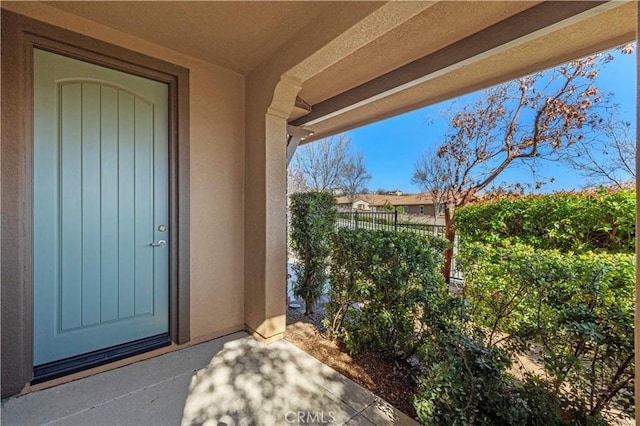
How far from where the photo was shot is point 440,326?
173 centimetres

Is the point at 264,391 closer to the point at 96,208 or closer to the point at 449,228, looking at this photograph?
the point at 96,208

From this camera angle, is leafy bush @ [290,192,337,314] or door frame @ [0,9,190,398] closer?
door frame @ [0,9,190,398]

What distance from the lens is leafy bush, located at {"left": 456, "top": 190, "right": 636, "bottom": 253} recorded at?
2.79 metres

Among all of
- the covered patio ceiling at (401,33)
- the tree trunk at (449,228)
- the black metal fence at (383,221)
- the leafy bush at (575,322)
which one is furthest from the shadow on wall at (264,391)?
the tree trunk at (449,228)

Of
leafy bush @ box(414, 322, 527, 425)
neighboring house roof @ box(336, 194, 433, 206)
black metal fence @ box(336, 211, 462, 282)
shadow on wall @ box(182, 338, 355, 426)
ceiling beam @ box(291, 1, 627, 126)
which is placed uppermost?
ceiling beam @ box(291, 1, 627, 126)

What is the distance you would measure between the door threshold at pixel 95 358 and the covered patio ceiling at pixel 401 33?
107 inches

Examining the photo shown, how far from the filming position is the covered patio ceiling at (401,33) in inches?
73.3

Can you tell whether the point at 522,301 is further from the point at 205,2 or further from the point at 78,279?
the point at 78,279

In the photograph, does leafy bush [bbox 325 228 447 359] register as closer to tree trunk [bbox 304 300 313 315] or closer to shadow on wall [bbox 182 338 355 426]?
shadow on wall [bbox 182 338 355 426]

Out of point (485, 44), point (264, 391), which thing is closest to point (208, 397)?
point (264, 391)

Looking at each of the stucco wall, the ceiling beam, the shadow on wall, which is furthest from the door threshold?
the ceiling beam

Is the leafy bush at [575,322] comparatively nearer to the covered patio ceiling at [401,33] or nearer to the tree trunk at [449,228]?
the covered patio ceiling at [401,33]

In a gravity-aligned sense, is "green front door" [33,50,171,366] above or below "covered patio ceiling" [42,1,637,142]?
below

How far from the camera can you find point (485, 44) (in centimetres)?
218
